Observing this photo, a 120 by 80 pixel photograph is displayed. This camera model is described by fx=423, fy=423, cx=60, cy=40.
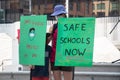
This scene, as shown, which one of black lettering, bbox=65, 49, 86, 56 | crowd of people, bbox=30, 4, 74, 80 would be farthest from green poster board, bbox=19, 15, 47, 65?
black lettering, bbox=65, 49, 86, 56

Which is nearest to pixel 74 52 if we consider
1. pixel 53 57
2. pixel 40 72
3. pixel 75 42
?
pixel 75 42

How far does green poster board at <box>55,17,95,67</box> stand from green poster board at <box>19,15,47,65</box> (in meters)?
0.21

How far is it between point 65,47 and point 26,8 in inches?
660

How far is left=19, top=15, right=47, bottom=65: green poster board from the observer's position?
555cm

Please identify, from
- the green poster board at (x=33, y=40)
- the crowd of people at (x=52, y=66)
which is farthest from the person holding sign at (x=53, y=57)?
the green poster board at (x=33, y=40)

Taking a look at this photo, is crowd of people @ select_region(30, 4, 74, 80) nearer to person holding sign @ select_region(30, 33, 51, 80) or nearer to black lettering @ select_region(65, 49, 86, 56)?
person holding sign @ select_region(30, 33, 51, 80)

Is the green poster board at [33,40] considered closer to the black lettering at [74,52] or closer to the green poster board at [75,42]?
the green poster board at [75,42]

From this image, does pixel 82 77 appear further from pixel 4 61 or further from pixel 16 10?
pixel 16 10

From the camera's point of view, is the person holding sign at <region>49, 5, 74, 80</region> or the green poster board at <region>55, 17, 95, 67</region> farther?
the person holding sign at <region>49, 5, 74, 80</region>

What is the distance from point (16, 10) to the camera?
73.4 feet

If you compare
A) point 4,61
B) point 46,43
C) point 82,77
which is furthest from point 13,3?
point 46,43

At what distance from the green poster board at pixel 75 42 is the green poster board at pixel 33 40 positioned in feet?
0.70

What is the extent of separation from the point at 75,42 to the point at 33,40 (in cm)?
55

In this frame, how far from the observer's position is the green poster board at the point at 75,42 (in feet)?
18.0
